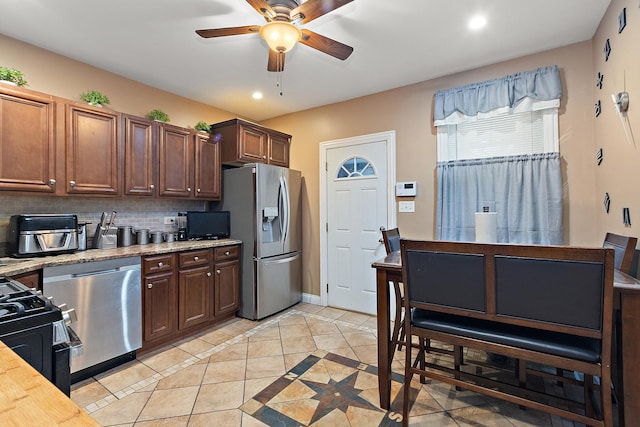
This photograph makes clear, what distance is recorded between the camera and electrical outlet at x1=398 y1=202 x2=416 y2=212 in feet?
10.7

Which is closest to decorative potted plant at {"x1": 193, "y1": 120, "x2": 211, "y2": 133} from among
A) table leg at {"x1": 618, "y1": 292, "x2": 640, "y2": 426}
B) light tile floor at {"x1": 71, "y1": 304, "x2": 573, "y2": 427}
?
light tile floor at {"x1": 71, "y1": 304, "x2": 573, "y2": 427}

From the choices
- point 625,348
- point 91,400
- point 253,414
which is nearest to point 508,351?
point 625,348

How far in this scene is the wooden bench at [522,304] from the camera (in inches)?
48.8

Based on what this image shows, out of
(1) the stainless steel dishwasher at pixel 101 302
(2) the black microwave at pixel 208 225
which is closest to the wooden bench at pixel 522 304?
(1) the stainless steel dishwasher at pixel 101 302

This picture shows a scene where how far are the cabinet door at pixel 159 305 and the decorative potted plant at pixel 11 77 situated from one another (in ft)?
5.63

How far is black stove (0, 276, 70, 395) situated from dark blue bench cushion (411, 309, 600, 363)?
1592 mm

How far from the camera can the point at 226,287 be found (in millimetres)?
3266

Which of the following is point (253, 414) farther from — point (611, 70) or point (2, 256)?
point (611, 70)

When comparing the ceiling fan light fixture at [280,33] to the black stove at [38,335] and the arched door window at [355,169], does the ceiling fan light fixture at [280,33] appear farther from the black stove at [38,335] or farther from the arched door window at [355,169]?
the arched door window at [355,169]

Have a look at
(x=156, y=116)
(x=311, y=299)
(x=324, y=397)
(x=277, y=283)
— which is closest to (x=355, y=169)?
(x=277, y=283)

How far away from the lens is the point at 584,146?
8.09 feet

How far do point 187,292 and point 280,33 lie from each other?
93.5 inches

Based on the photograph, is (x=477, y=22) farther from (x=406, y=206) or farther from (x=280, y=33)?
(x=406, y=206)

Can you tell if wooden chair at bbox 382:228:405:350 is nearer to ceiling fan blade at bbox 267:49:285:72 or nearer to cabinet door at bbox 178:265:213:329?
ceiling fan blade at bbox 267:49:285:72
